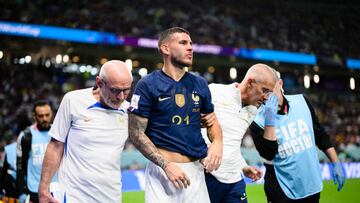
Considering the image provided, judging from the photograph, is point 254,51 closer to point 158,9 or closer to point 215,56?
point 215,56

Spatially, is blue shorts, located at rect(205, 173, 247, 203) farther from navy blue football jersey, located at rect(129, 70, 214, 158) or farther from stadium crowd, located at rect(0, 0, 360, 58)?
stadium crowd, located at rect(0, 0, 360, 58)

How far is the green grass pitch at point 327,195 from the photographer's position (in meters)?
9.67

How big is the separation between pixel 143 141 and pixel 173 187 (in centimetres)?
41

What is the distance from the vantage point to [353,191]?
1058 centimetres

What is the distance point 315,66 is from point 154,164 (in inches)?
1177

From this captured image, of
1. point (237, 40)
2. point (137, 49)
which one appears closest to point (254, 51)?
point (237, 40)

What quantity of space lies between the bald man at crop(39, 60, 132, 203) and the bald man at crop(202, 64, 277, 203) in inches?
41.3

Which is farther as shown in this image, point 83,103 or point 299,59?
point 299,59

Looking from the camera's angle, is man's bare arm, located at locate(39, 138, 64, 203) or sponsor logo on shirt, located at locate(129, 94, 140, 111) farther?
man's bare arm, located at locate(39, 138, 64, 203)

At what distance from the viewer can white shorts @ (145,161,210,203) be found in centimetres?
363

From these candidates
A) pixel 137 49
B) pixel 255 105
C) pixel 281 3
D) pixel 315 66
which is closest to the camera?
pixel 255 105

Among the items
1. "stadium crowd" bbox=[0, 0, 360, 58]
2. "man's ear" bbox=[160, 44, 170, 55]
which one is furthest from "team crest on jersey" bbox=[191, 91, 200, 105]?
"stadium crowd" bbox=[0, 0, 360, 58]

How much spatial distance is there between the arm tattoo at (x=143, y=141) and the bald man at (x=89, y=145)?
0.80 ft

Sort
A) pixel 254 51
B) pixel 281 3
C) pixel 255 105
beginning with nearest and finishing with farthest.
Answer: pixel 255 105
pixel 254 51
pixel 281 3
